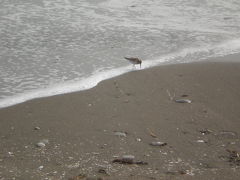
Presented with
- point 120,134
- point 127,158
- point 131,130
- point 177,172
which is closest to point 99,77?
point 131,130

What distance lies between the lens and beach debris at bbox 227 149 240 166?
4.13 metres

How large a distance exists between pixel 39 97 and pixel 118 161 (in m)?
1.92

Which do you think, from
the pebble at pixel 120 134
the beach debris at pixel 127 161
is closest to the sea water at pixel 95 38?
the pebble at pixel 120 134

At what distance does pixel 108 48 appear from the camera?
7.87 m

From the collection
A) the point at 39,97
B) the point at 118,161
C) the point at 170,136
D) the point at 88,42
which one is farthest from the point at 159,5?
the point at 118,161

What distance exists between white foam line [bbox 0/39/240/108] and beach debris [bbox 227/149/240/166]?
87.7 inches

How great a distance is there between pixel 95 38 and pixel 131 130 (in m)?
3.95

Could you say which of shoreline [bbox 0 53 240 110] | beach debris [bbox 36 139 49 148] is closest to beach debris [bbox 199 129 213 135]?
beach debris [bbox 36 139 49 148]

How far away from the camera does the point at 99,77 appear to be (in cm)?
644

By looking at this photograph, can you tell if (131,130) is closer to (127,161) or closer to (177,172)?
(127,161)

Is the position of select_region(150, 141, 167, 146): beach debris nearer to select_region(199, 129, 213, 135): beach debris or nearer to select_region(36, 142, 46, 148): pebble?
select_region(199, 129, 213, 135): beach debris

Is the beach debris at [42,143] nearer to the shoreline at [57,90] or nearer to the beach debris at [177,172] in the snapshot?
the shoreline at [57,90]

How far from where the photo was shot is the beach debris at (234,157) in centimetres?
413

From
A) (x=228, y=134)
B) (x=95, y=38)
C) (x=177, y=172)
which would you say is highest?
(x=95, y=38)
